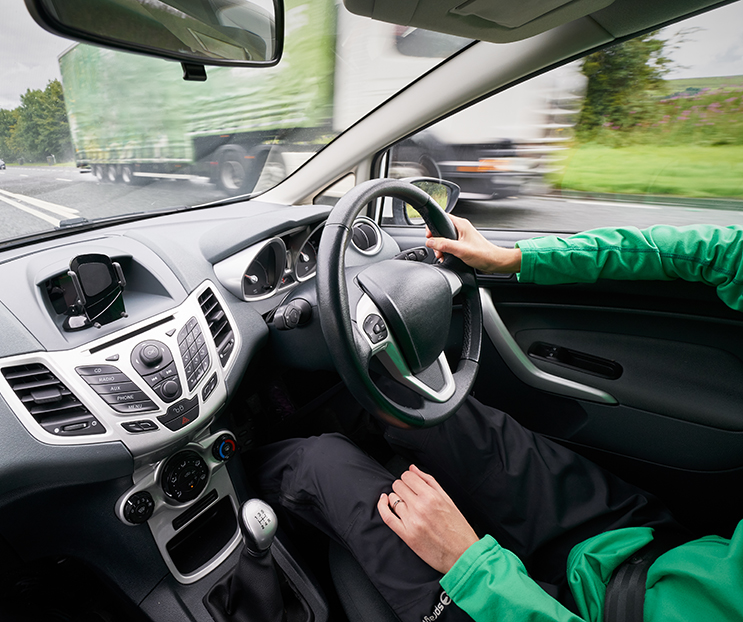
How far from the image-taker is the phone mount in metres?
1.02

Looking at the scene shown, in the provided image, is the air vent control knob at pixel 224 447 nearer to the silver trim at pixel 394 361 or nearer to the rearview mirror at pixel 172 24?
the silver trim at pixel 394 361

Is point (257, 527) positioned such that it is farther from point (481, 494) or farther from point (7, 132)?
point (7, 132)

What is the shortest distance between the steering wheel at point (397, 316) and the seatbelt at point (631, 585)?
468mm

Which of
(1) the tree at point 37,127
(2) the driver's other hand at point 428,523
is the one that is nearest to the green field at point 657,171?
(2) the driver's other hand at point 428,523

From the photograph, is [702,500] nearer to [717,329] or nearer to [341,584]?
[717,329]

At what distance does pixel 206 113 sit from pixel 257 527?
1.75 metres

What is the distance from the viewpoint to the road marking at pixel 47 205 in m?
1.21

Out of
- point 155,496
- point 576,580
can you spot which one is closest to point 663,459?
point 576,580

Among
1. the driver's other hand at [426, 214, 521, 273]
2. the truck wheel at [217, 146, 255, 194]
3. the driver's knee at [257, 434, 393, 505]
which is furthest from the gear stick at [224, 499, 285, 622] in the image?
the truck wheel at [217, 146, 255, 194]

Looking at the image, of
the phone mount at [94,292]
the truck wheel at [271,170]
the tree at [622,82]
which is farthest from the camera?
the truck wheel at [271,170]

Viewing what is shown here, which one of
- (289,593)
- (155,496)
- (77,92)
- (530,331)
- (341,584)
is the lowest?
(289,593)

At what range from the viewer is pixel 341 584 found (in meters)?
1.07

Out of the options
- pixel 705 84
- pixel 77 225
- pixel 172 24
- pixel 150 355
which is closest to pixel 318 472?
pixel 150 355

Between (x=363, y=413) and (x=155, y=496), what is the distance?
829mm
